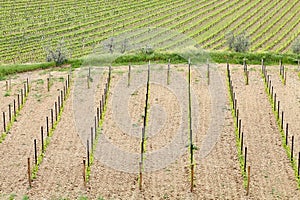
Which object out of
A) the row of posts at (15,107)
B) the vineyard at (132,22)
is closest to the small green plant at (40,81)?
the row of posts at (15,107)

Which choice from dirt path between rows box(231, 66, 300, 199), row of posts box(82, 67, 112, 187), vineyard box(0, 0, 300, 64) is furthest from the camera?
vineyard box(0, 0, 300, 64)

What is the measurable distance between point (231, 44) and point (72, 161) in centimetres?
1583

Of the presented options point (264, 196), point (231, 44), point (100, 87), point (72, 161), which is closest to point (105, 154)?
point (72, 161)

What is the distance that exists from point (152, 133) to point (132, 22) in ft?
65.4

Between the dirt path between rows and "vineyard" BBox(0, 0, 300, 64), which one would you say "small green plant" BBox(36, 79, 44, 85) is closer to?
the dirt path between rows

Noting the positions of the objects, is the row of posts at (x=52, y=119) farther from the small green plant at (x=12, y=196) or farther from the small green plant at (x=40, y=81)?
the small green plant at (x=40, y=81)

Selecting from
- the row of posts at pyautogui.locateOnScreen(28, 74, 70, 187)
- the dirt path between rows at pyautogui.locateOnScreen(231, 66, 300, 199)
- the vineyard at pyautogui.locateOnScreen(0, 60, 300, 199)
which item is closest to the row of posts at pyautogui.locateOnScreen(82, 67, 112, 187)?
the vineyard at pyautogui.locateOnScreen(0, 60, 300, 199)

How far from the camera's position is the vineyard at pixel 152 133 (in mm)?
14062

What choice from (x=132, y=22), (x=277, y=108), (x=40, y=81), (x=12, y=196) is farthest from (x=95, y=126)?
(x=132, y=22)

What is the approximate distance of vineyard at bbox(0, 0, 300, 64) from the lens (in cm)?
3247

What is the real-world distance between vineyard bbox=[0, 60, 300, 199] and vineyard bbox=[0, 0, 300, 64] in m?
7.42

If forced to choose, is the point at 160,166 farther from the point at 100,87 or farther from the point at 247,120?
the point at 100,87

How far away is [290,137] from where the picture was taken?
1709 cm

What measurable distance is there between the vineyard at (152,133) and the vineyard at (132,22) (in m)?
7.42
